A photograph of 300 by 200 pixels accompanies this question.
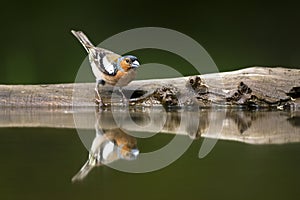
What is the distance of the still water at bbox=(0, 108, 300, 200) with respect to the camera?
3.04 ft

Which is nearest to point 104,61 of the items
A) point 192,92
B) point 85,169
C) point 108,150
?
point 192,92

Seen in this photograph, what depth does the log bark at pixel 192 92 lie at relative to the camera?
2.81m

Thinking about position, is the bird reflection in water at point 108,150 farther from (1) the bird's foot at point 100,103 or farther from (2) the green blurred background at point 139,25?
(2) the green blurred background at point 139,25

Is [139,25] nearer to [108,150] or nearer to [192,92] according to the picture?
[192,92]

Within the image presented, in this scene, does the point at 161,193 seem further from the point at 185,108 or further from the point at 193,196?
the point at 185,108

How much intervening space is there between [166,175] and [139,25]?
3.94 metres

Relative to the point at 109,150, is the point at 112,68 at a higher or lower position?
higher

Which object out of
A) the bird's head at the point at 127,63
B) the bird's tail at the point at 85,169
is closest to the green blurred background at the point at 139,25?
the bird's head at the point at 127,63

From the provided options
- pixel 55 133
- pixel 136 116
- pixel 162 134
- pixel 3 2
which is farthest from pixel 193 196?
pixel 3 2

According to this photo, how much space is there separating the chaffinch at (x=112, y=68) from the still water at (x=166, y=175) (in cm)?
128

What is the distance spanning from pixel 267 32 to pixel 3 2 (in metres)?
2.47

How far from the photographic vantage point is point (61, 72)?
482cm

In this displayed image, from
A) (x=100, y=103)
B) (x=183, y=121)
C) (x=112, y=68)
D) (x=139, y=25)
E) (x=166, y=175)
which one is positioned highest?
(x=139, y=25)

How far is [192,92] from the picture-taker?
2863mm
